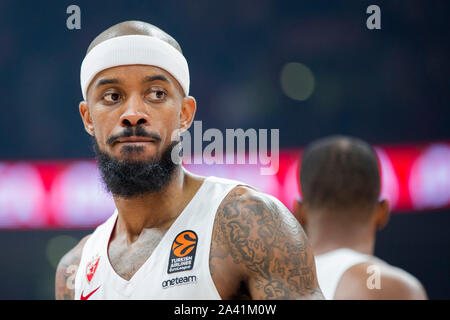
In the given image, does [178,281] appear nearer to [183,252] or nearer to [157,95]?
[183,252]

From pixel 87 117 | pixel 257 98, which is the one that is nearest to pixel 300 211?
pixel 87 117

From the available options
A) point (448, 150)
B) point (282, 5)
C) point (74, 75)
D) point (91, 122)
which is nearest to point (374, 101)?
point (448, 150)

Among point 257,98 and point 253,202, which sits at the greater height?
point 257,98

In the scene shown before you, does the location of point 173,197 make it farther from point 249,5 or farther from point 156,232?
point 249,5

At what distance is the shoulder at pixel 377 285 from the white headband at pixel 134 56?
131cm

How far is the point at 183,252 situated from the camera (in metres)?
2.43

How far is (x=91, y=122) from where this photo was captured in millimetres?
2926

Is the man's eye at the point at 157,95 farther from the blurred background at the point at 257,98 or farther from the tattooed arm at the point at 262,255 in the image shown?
the blurred background at the point at 257,98

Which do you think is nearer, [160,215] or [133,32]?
[160,215]

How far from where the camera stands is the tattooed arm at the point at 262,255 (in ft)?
7.16

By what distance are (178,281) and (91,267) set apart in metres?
0.69

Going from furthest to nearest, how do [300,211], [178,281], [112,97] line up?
1. [300,211]
2. [112,97]
3. [178,281]

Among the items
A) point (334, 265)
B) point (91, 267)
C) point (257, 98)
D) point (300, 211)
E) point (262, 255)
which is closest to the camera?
point (262, 255)

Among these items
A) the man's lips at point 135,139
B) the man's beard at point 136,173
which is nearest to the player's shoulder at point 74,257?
the man's beard at point 136,173
